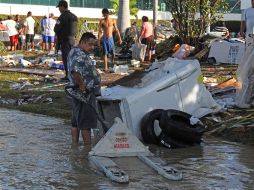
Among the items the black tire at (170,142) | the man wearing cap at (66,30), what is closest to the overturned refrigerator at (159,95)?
the black tire at (170,142)

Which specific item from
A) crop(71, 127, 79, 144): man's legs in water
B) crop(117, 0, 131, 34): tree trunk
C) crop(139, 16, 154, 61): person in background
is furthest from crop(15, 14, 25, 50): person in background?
crop(71, 127, 79, 144): man's legs in water

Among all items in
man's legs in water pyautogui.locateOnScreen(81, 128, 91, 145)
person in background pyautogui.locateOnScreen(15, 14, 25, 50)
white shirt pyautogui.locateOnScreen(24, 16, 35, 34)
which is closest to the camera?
man's legs in water pyautogui.locateOnScreen(81, 128, 91, 145)

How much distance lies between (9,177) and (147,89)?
271cm

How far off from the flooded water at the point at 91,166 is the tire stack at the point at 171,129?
14 centimetres

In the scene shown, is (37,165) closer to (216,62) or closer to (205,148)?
(205,148)

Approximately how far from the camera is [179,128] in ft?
27.0

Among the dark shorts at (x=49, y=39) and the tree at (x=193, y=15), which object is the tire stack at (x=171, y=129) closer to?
the tree at (x=193, y=15)

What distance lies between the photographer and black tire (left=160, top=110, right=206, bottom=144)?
27.0 ft

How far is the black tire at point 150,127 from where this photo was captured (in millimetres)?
8398

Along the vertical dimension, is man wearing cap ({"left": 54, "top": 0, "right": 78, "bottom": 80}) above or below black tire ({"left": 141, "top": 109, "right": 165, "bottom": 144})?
above

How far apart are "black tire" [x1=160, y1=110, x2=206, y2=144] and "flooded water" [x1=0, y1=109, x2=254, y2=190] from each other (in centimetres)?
17

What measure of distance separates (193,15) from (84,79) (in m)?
13.3

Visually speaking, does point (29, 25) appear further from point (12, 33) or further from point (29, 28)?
point (12, 33)

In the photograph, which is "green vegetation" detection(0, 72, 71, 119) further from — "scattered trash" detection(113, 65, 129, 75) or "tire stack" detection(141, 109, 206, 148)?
"scattered trash" detection(113, 65, 129, 75)
